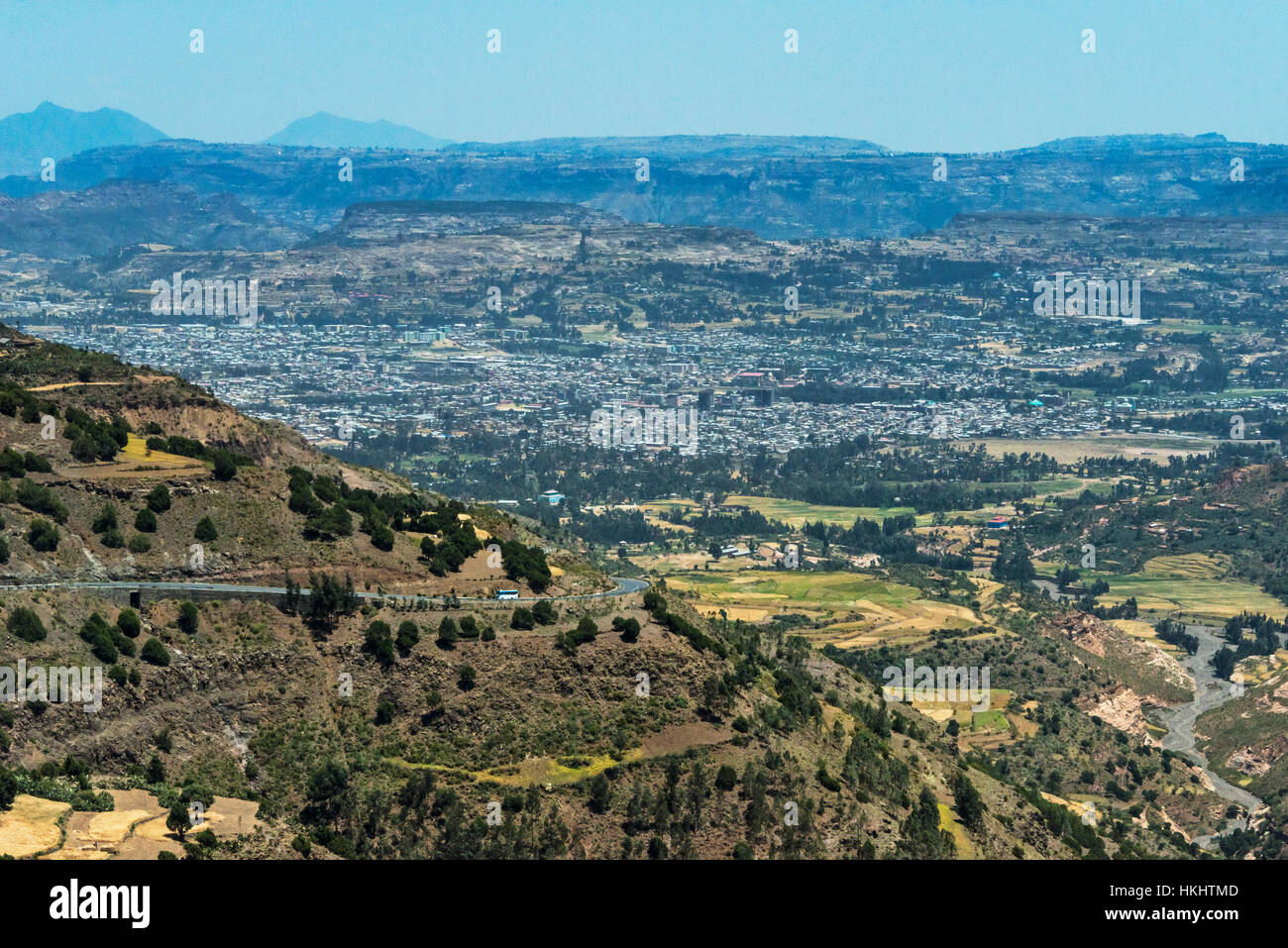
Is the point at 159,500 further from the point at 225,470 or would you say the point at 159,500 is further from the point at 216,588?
the point at 216,588

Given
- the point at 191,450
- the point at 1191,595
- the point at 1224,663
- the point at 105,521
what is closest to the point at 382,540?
the point at 105,521

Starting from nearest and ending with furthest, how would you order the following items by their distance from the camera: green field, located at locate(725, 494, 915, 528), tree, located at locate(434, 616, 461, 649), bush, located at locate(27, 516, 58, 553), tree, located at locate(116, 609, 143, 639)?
tree, located at locate(116, 609, 143, 639)
tree, located at locate(434, 616, 461, 649)
bush, located at locate(27, 516, 58, 553)
green field, located at locate(725, 494, 915, 528)

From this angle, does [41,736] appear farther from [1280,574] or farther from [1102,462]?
[1102,462]

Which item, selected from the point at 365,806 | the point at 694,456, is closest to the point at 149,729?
the point at 365,806

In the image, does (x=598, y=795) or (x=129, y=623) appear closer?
(x=598, y=795)

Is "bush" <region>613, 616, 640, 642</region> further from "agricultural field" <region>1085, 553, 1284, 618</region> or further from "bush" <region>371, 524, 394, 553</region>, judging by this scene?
"agricultural field" <region>1085, 553, 1284, 618</region>

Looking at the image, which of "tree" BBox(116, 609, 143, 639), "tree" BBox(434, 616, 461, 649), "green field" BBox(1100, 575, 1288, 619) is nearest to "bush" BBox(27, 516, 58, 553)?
"tree" BBox(116, 609, 143, 639)
